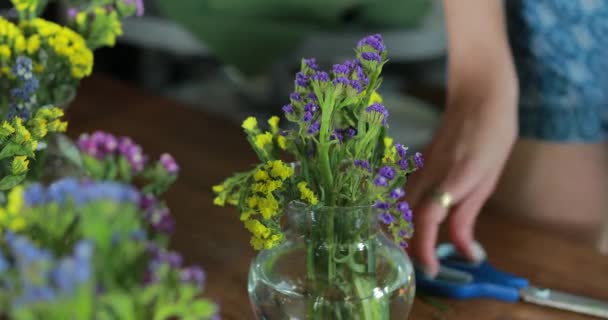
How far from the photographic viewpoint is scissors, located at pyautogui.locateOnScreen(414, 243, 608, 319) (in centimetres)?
65

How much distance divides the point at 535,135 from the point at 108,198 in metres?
0.96

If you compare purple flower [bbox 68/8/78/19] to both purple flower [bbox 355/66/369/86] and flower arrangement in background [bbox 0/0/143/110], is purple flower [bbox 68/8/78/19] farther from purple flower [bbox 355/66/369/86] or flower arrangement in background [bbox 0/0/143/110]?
purple flower [bbox 355/66/369/86]

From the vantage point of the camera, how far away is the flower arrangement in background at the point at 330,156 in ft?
1.49

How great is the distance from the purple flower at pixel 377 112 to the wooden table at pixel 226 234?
249mm

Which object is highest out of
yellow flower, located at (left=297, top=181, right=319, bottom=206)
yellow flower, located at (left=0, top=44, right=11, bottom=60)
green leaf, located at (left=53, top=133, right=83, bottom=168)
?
yellow flower, located at (left=0, top=44, right=11, bottom=60)

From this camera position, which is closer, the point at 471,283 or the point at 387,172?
the point at 387,172

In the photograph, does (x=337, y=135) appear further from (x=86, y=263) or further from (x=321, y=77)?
(x=86, y=263)

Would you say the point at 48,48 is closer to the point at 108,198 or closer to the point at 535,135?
the point at 108,198

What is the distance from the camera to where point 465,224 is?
2.42 ft

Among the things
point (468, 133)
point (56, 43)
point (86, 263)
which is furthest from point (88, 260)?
point (468, 133)

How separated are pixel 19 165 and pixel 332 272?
0.71ft

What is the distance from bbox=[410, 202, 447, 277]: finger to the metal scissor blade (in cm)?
8

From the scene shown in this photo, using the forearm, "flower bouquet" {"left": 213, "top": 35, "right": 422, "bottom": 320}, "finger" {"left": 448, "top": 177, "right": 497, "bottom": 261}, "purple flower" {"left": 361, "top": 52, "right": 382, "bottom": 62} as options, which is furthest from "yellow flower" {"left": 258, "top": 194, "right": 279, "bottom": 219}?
the forearm

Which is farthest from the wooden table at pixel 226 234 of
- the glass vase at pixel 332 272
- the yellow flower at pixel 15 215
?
the yellow flower at pixel 15 215
